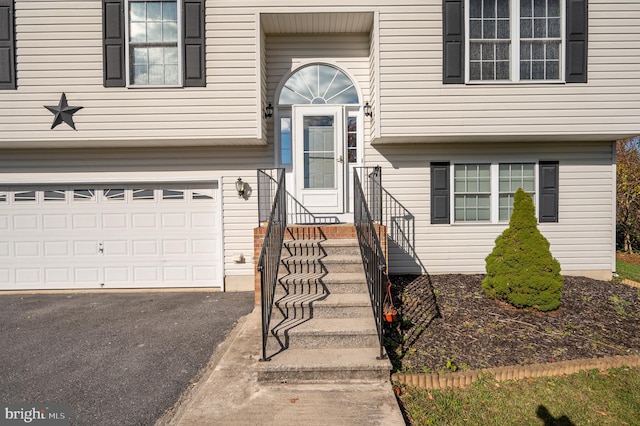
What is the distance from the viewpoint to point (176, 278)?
6.48m

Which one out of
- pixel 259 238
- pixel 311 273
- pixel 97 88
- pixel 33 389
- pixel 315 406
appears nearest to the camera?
pixel 315 406

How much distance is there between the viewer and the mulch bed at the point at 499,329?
3553 millimetres

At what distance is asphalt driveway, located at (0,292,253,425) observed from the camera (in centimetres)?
305

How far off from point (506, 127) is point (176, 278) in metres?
6.75

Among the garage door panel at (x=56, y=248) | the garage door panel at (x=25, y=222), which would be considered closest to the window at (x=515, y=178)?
the garage door panel at (x=56, y=248)

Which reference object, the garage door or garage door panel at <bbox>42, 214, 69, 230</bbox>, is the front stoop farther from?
garage door panel at <bbox>42, 214, 69, 230</bbox>

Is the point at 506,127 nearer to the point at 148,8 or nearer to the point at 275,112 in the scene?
the point at 275,112

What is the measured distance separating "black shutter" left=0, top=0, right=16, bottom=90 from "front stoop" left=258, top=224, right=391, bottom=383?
18.1 ft

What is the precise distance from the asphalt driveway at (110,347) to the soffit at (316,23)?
16.5 feet

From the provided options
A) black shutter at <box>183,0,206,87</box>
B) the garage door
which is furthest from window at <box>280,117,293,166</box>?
the garage door

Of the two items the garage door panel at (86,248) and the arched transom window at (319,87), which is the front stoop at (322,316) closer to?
the arched transom window at (319,87)

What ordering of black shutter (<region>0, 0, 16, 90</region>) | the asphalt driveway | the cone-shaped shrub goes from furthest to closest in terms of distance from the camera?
1. black shutter (<region>0, 0, 16, 90</region>)
2. the cone-shaped shrub
3. the asphalt driveway

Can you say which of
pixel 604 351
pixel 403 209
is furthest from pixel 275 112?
pixel 604 351

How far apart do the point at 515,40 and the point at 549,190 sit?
2892 mm
